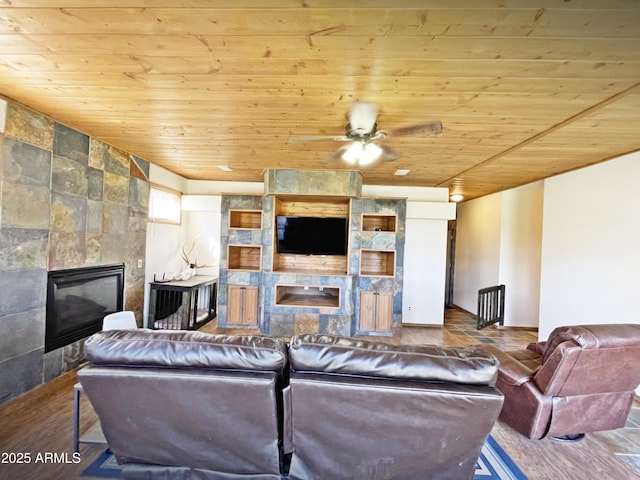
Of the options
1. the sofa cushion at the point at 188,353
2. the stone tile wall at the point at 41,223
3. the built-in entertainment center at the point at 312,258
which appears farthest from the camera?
the built-in entertainment center at the point at 312,258

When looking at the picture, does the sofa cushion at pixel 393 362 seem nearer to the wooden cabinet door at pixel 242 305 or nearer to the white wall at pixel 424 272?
the wooden cabinet door at pixel 242 305

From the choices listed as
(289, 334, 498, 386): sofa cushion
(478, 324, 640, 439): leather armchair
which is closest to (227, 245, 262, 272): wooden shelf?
(289, 334, 498, 386): sofa cushion

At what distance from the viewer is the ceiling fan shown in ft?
7.42

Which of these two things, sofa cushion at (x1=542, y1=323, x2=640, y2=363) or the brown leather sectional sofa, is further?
sofa cushion at (x1=542, y1=323, x2=640, y2=363)

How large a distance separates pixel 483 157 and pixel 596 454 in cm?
312

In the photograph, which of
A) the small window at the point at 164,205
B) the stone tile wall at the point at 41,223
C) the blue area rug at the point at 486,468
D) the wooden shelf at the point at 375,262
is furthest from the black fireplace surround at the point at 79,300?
the wooden shelf at the point at 375,262

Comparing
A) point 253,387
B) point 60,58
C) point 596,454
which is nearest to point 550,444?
point 596,454

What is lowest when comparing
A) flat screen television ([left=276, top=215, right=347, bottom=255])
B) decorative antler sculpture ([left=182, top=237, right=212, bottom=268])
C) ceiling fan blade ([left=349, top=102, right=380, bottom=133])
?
decorative antler sculpture ([left=182, top=237, right=212, bottom=268])

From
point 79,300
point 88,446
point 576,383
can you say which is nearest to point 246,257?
point 79,300

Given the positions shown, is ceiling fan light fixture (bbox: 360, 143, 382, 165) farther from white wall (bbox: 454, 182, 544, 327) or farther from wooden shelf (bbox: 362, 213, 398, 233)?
white wall (bbox: 454, 182, 544, 327)

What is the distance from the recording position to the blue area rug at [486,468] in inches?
69.5

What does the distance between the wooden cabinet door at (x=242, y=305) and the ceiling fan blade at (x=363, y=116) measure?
339 centimetres

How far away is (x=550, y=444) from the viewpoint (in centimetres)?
217

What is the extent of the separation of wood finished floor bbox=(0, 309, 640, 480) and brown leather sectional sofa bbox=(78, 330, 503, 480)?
2.45ft
